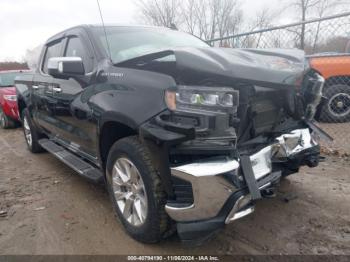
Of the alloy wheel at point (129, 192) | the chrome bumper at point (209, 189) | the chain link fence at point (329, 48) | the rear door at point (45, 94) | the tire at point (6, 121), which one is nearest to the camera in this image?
the chrome bumper at point (209, 189)

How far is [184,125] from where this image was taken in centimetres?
206

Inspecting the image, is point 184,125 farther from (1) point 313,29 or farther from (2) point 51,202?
(1) point 313,29

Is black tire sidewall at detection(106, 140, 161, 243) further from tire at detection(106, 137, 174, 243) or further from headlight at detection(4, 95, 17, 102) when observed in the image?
headlight at detection(4, 95, 17, 102)

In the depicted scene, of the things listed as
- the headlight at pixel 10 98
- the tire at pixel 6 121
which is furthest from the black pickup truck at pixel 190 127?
the tire at pixel 6 121

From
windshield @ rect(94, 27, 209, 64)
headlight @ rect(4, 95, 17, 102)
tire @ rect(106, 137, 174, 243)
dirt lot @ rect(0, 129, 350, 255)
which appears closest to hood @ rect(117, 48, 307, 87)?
tire @ rect(106, 137, 174, 243)

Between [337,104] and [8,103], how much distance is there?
7.88 metres

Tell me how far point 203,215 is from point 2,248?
1.86 meters

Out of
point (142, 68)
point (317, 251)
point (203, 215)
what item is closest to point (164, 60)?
point (142, 68)

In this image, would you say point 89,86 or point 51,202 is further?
point 51,202

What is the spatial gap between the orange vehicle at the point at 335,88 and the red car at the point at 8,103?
726 cm

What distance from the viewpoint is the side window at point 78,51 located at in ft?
10.4

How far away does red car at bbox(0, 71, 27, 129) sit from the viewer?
8188 millimetres

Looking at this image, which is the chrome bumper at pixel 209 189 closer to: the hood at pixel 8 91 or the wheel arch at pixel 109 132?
the wheel arch at pixel 109 132

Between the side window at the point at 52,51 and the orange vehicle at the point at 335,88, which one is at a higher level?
the side window at the point at 52,51
